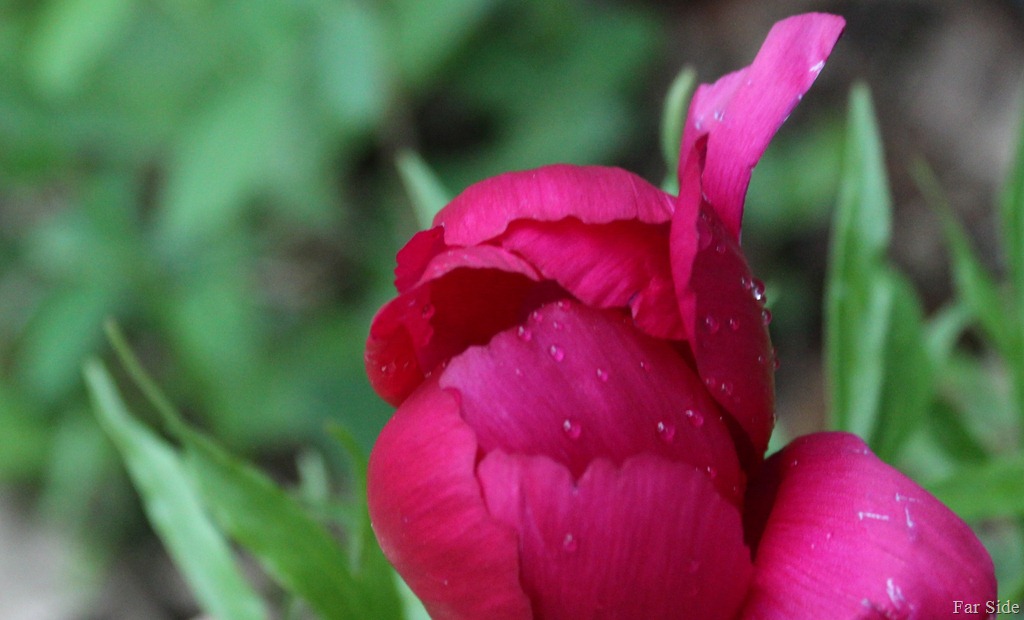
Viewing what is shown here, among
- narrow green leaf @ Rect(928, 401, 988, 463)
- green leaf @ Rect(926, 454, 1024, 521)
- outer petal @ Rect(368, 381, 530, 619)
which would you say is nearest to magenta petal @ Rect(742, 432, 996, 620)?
outer petal @ Rect(368, 381, 530, 619)

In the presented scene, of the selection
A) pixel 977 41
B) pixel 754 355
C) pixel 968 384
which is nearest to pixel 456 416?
pixel 754 355

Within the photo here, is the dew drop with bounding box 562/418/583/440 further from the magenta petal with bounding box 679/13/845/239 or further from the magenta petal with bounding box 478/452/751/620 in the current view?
the magenta petal with bounding box 679/13/845/239

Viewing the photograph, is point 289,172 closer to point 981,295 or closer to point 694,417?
point 981,295

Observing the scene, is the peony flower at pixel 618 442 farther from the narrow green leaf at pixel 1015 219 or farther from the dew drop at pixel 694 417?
the narrow green leaf at pixel 1015 219

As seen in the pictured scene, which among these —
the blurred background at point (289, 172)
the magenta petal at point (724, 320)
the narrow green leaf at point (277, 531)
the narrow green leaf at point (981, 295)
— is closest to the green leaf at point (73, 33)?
the blurred background at point (289, 172)

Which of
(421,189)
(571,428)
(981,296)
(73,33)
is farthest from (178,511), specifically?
(73,33)

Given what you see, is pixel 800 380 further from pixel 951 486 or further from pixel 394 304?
pixel 394 304
